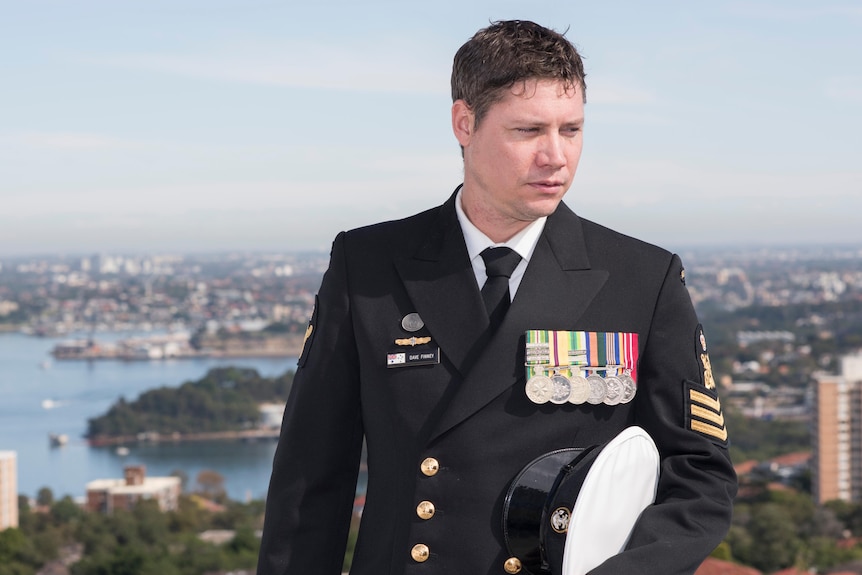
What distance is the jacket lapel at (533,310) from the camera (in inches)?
51.0

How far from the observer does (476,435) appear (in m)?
1.30

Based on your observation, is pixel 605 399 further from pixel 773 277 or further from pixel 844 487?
pixel 773 277

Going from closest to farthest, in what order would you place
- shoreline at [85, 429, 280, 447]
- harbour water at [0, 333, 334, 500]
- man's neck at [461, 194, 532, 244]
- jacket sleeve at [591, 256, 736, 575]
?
1. jacket sleeve at [591, 256, 736, 575]
2. man's neck at [461, 194, 532, 244]
3. harbour water at [0, 333, 334, 500]
4. shoreline at [85, 429, 280, 447]

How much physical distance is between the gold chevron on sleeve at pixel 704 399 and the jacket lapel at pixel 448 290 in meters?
0.24

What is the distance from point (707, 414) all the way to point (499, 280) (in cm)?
27

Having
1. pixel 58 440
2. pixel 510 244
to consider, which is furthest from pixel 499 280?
pixel 58 440

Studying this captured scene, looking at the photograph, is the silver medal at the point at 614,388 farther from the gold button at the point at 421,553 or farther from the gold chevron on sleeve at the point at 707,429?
the gold button at the point at 421,553

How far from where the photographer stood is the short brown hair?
1.22 m

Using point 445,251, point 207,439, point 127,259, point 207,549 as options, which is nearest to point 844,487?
point 207,549

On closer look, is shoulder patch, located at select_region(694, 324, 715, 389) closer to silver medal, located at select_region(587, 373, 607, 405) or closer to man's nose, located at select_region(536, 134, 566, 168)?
silver medal, located at select_region(587, 373, 607, 405)

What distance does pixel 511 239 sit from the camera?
1357 millimetres

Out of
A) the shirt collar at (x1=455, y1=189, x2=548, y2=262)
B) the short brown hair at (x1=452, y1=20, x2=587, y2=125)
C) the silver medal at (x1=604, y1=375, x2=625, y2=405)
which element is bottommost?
the silver medal at (x1=604, y1=375, x2=625, y2=405)

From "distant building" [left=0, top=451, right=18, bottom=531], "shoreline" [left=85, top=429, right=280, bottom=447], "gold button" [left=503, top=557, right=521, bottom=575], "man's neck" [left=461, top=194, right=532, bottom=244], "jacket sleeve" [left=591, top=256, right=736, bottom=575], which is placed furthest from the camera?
"shoreline" [left=85, top=429, right=280, bottom=447]

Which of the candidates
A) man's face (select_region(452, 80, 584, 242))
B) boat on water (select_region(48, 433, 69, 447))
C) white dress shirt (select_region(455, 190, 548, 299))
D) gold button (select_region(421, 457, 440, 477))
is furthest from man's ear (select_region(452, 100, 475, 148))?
boat on water (select_region(48, 433, 69, 447))
